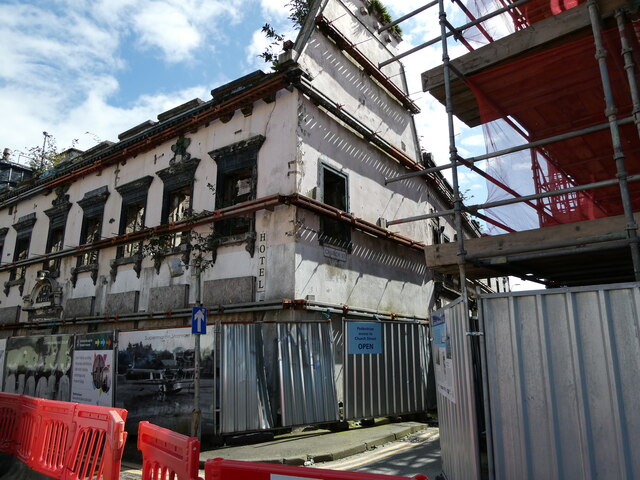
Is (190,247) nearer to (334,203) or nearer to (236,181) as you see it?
(236,181)

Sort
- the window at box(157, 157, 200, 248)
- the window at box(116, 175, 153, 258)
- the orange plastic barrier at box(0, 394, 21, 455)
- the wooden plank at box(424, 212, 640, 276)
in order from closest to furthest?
the wooden plank at box(424, 212, 640, 276), the orange plastic barrier at box(0, 394, 21, 455), the window at box(157, 157, 200, 248), the window at box(116, 175, 153, 258)

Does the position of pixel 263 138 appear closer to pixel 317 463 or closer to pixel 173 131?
pixel 173 131

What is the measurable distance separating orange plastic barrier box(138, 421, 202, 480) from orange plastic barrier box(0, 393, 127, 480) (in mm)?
648

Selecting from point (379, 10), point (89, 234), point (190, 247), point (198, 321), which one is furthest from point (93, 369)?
point (379, 10)

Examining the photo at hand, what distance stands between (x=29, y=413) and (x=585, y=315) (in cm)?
821

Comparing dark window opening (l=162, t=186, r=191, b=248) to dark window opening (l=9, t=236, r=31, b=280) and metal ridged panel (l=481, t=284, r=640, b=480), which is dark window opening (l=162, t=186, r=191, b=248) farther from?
metal ridged panel (l=481, t=284, r=640, b=480)

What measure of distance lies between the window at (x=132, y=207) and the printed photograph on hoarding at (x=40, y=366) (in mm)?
3639

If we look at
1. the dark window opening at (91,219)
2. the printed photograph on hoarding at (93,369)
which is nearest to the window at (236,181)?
the printed photograph on hoarding at (93,369)

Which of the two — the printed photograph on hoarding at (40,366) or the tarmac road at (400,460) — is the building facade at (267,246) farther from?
the tarmac road at (400,460)

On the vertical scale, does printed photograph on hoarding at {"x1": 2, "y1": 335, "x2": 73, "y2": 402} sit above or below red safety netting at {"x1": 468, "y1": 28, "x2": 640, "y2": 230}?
below

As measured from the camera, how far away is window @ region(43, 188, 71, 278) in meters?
18.0

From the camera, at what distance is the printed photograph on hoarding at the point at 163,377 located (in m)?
8.61

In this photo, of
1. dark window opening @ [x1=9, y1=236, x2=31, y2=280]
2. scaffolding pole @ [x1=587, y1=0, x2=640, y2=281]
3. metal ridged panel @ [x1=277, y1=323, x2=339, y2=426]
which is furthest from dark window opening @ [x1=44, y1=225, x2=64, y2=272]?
scaffolding pole @ [x1=587, y1=0, x2=640, y2=281]

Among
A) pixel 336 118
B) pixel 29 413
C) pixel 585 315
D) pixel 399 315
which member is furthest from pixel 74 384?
pixel 585 315
